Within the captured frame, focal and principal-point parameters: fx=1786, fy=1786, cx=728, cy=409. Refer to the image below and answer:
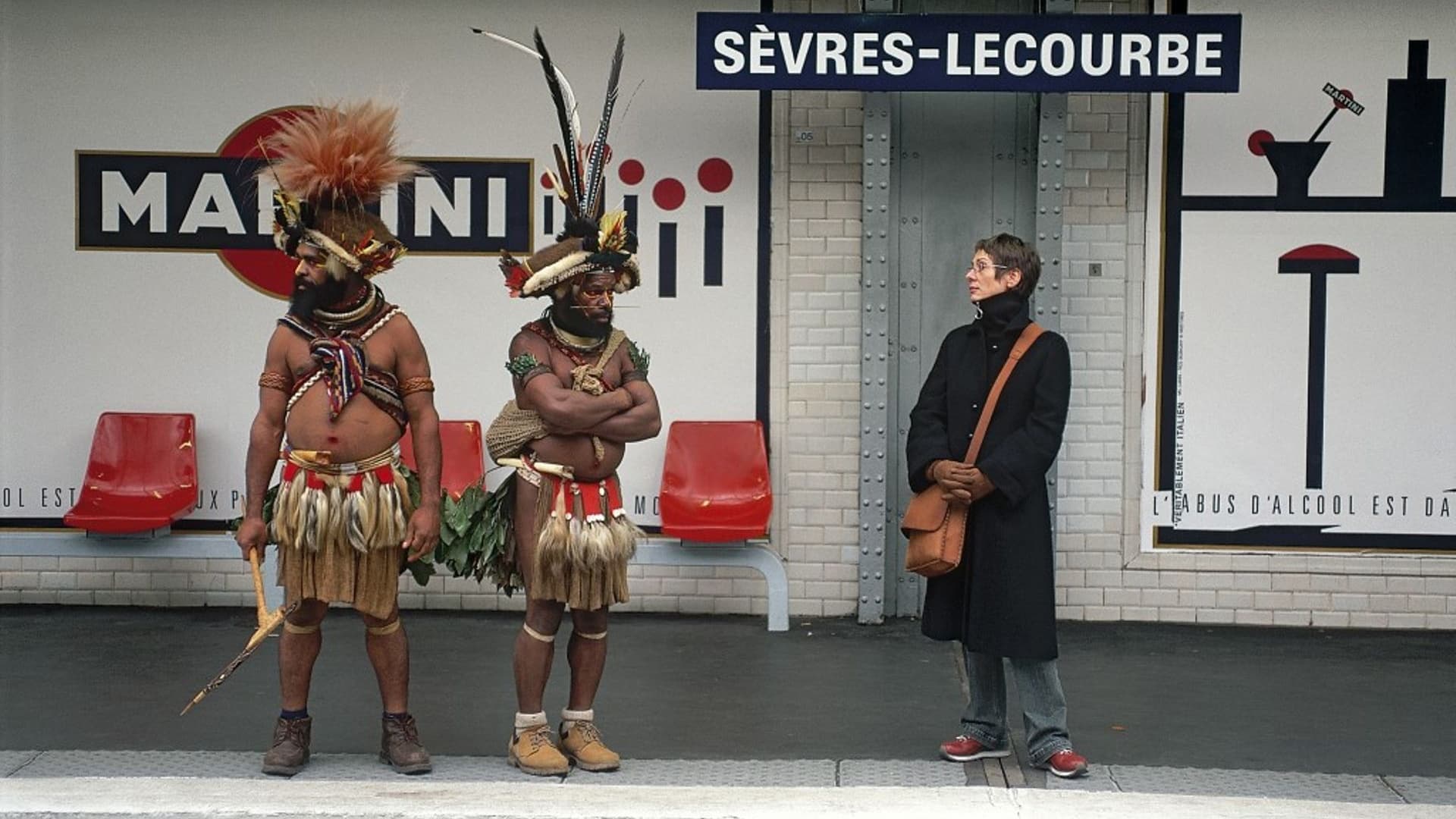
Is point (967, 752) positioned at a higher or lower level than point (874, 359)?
lower

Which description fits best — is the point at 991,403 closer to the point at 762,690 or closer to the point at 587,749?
the point at 587,749

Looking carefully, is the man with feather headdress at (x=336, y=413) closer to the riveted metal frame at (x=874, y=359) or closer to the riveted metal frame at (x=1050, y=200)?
the riveted metal frame at (x=874, y=359)

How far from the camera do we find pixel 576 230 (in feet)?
19.4

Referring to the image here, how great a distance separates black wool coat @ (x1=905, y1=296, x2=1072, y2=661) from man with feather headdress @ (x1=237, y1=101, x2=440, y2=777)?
175 centimetres

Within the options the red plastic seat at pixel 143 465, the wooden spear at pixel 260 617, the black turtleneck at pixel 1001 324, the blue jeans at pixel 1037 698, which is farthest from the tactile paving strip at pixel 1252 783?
the red plastic seat at pixel 143 465

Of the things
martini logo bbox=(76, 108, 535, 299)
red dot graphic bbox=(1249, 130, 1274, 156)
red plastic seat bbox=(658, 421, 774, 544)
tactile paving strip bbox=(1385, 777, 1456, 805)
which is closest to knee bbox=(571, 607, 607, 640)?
red plastic seat bbox=(658, 421, 774, 544)

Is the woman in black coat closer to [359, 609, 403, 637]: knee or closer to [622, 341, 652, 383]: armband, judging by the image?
[622, 341, 652, 383]: armband

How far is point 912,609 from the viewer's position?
29.5ft

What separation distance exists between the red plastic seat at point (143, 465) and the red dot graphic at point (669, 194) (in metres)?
2.57

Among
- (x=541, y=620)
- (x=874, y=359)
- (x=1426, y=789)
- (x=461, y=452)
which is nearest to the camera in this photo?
(x=1426, y=789)

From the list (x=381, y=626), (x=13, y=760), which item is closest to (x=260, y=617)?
(x=381, y=626)

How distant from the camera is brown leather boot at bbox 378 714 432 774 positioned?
5953 millimetres

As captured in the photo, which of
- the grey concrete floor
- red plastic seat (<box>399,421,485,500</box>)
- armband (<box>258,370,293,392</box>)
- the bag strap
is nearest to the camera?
armband (<box>258,370,293,392</box>)

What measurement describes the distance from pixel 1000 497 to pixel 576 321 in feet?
5.10
